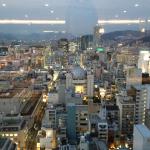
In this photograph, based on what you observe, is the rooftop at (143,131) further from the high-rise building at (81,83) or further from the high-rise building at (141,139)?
the high-rise building at (81,83)

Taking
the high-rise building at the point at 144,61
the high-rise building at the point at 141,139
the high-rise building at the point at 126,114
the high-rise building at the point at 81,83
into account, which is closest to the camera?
the high-rise building at the point at 141,139

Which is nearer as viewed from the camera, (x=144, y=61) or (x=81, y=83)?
(x=81, y=83)

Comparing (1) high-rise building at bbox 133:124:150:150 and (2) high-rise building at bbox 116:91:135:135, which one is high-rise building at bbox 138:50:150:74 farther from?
(1) high-rise building at bbox 133:124:150:150

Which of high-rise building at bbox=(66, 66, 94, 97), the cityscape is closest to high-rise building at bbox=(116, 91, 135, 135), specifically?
the cityscape

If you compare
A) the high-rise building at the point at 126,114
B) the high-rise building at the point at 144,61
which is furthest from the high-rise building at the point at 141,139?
the high-rise building at the point at 144,61

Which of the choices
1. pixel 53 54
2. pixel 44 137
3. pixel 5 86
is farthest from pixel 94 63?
pixel 44 137

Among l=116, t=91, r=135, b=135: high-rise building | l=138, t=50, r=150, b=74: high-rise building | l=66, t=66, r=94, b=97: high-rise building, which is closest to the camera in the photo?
l=116, t=91, r=135, b=135: high-rise building

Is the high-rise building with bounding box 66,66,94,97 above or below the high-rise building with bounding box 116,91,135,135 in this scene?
above

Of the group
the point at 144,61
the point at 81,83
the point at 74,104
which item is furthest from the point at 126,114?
the point at 144,61

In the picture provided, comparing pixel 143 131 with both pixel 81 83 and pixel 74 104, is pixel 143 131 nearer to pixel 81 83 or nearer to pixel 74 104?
pixel 74 104

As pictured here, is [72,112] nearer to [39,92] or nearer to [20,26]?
[20,26]

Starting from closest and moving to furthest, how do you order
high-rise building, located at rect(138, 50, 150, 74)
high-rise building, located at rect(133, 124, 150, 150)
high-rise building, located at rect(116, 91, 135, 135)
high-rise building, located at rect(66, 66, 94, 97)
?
1. high-rise building, located at rect(133, 124, 150, 150)
2. high-rise building, located at rect(116, 91, 135, 135)
3. high-rise building, located at rect(66, 66, 94, 97)
4. high-rise building, located at rect(138, 50, 150, 74)

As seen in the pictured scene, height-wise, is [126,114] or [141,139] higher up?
[141,139]
